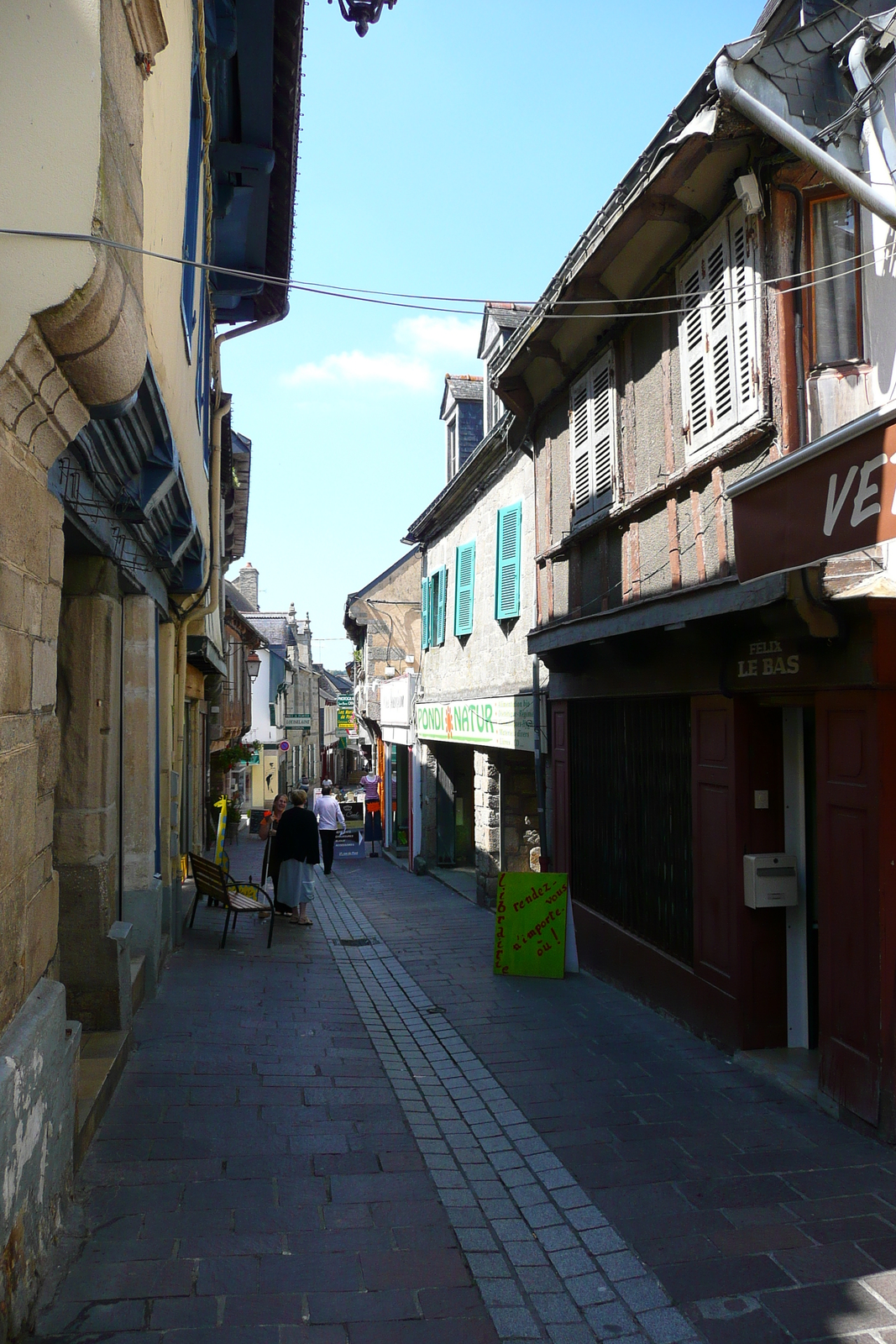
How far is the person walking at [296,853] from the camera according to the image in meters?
11.1

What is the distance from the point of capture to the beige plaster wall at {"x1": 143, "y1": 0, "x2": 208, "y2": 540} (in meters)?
5.02

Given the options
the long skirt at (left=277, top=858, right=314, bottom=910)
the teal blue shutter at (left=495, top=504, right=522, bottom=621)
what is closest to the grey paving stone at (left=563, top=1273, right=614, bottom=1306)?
the long skirt at (left=277, top=858, right=314, bottom=910)

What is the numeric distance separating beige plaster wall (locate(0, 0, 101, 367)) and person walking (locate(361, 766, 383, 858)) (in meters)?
20.6

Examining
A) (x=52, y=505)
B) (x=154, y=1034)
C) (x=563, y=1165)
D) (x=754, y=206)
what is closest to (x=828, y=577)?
(x=754, y=206)

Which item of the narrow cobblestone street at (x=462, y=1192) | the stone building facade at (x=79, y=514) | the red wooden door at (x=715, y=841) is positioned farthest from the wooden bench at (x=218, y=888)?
the red wooden door at (x=715, y=841)

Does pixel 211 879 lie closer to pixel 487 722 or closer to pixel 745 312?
pixel 487 722

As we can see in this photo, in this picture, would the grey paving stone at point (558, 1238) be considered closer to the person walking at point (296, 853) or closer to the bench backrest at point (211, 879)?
the bench backrest at point (211, 879)

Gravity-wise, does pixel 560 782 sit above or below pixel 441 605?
below

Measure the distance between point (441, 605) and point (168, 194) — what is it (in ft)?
41.6

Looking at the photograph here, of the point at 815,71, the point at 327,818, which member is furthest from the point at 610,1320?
the point at 327,818

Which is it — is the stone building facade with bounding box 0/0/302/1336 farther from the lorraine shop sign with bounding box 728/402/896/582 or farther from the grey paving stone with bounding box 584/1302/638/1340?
the lorraine shop sign with bounding box 728/402/896/582

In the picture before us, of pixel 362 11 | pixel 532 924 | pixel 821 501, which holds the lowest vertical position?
pixel 532 924

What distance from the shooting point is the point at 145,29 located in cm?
407

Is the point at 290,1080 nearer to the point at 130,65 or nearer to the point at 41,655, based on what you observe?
the point at 41,655
